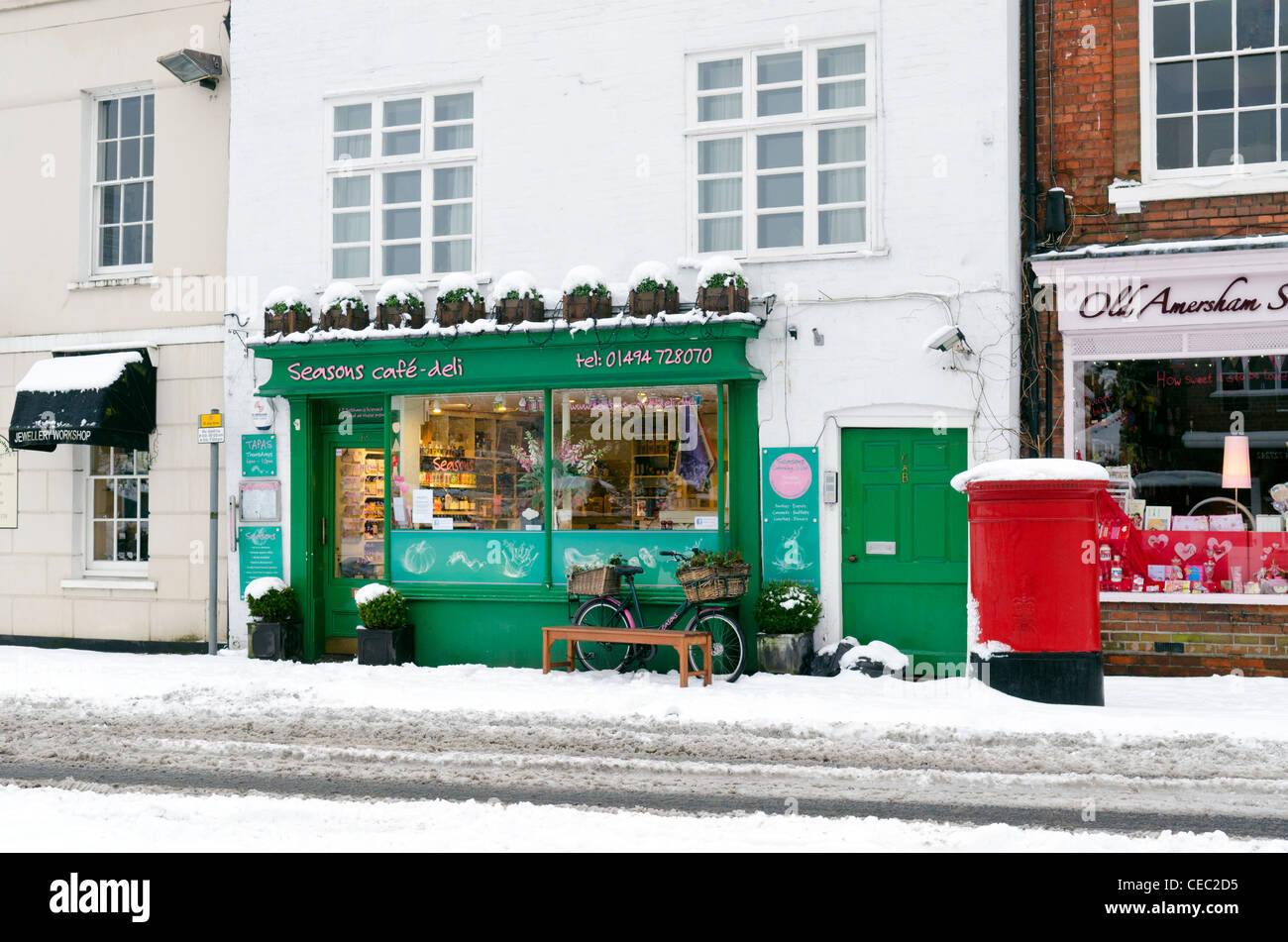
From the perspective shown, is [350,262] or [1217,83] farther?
[350,262]

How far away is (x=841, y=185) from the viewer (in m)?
11.7

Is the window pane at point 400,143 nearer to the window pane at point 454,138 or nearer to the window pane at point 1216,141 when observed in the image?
the window pane at point 454,138

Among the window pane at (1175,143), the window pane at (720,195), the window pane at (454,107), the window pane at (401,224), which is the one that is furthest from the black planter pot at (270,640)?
the window pane at (1175,143)

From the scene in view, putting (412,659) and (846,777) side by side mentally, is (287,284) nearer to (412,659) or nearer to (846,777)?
(412,659)

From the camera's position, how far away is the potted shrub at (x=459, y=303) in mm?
12391

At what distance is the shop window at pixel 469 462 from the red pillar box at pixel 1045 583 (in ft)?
17.3

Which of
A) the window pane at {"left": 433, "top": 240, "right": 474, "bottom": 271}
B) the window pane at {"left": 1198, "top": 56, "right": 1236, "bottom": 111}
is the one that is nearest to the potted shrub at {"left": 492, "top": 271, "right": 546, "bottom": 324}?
the window pane at {"left": 433, "top": 240, "right": 474, "bottom": 271}

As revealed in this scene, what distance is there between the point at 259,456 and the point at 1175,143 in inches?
376

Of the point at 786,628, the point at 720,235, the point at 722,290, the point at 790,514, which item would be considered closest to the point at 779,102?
the point at 720,235

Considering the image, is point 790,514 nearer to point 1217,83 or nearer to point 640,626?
point 640,626

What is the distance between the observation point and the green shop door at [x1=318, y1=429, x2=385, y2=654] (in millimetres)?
13391

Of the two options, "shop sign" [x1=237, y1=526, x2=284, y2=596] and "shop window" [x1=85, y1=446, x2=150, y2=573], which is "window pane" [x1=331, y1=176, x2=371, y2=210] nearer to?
"shop sign" [x1=237, y1=526, x2=284, y2=596]

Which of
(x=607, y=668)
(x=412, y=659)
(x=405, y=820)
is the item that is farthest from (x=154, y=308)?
(x=405, y=820)

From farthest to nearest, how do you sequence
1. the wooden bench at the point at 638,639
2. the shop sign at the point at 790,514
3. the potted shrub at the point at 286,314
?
the potted shrub at the point at 286,314 → the shop sign at the point at 790,514 → the wooden bench at the point at 638,639
